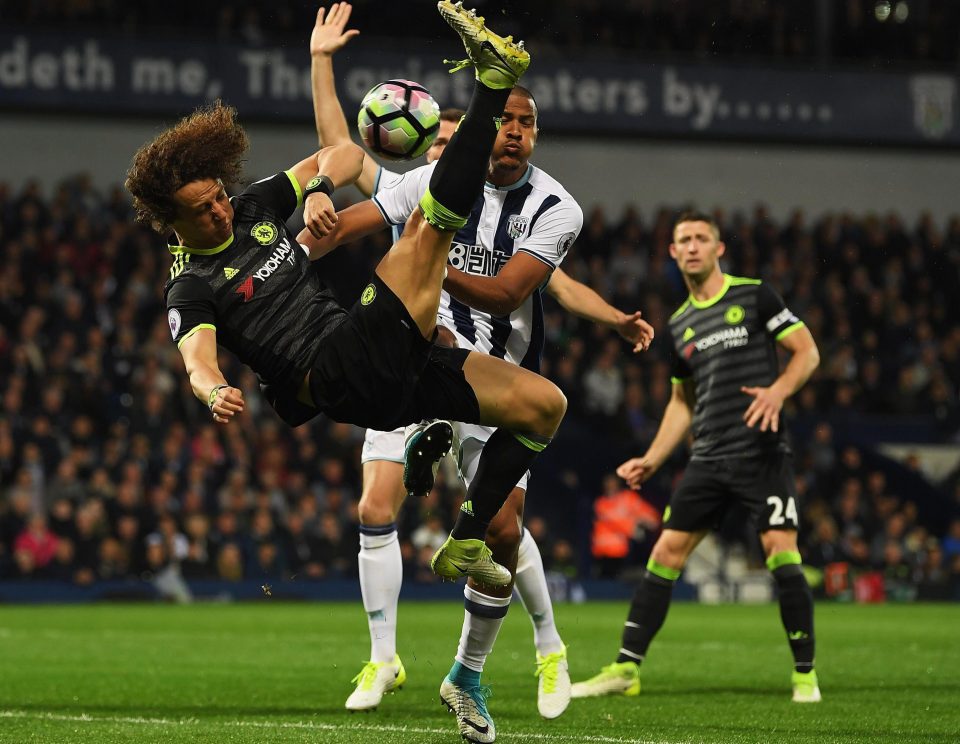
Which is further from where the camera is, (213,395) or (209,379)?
(209,379)

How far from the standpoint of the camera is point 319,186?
5688 mm

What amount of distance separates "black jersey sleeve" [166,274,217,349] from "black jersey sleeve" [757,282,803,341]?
3701 mm

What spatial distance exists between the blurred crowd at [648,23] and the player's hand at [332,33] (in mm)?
15122

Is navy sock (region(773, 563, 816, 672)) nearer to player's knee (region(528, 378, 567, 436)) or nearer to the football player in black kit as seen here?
the football player in black kit

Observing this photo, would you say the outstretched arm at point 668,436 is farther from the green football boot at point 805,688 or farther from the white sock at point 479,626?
the white sock at point 479,626

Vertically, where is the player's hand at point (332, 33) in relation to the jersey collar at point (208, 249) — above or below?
above

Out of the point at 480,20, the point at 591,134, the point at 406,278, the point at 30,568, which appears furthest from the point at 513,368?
the point at 591,134

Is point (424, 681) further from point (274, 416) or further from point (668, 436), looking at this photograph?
point (274, 416)

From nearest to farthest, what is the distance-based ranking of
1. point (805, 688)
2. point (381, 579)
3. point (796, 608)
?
point (381, 579), point (805, 688), point (796, 608)

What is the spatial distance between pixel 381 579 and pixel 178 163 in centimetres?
250

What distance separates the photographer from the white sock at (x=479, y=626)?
6125 millimetres

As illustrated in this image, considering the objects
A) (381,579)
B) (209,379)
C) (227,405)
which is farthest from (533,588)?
(227,405)

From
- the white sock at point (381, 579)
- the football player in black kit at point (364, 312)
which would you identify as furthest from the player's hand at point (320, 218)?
the white sock at point (381, 579)

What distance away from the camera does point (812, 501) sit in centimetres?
1958
